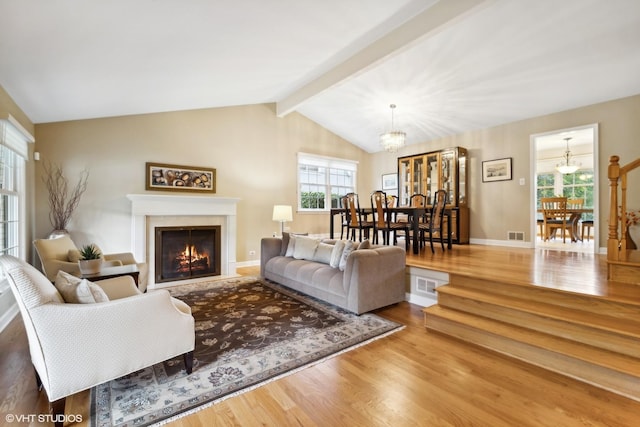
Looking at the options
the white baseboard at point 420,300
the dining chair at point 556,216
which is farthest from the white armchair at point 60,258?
the dining chair at point 556,216

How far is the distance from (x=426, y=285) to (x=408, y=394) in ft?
6.06

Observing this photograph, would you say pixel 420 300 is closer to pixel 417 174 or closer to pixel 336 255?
pixel 336 255

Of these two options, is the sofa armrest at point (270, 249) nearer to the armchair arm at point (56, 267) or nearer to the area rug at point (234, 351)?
the area rug at point (234, 351)

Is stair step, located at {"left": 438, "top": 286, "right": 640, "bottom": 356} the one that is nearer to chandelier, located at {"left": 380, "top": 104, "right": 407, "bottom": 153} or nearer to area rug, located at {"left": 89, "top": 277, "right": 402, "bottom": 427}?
area rug, located at {"left": 89, "top": 277, "right": 402, "bottom": 427}

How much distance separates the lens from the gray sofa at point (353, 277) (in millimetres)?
3127

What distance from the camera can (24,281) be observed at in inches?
59.2

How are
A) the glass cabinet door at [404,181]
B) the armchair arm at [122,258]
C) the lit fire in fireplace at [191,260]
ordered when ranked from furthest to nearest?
the glass cabinet door at [404,181] → the lit fire in fireplace at [191,260] → the armchair arm at [122,258]

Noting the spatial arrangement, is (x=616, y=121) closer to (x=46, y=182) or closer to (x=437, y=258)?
(x=437, y=258)

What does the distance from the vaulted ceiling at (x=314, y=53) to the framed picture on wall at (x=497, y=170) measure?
82cm

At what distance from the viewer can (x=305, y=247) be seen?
14.0 ft

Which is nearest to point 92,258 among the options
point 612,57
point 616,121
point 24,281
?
point 24,281

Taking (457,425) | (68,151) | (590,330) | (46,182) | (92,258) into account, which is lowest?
(457,425)

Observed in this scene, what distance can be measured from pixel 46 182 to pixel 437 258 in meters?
5.56

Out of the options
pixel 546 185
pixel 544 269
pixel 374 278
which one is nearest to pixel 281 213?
pixel 374 278
